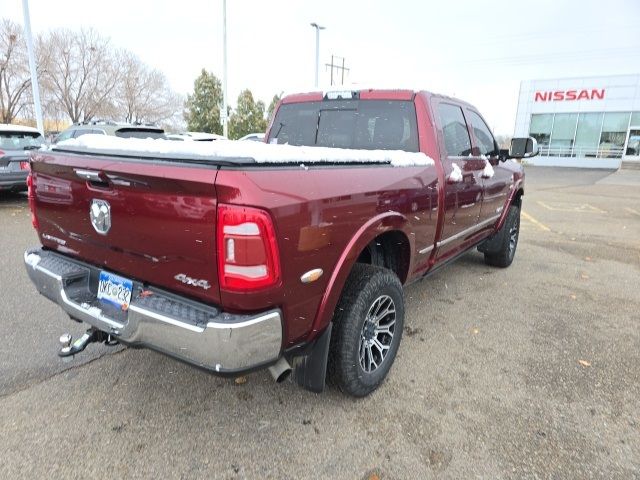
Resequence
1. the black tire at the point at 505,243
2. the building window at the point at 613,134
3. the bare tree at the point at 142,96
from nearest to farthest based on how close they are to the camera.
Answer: the black tire at the point at 505,243 → the building window at the point at 613,134 → the bare tree at the point at 142,96

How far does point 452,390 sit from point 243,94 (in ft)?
155

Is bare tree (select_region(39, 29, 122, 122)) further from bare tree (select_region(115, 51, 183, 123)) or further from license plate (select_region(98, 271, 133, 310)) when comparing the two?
license plate (select_region(98, 271, 133, 310))

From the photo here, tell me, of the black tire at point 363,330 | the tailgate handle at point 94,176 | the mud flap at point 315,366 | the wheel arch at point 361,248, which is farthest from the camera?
the black tire at point 363,330

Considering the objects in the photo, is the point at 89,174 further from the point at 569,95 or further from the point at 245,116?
the point at 245,116

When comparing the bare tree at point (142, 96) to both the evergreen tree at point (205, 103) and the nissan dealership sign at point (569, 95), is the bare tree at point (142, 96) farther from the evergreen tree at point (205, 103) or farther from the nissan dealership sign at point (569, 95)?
the nissan dealership sign at point (569, 95)

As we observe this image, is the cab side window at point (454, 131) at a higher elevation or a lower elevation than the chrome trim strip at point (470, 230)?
higher

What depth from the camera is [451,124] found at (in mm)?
3781

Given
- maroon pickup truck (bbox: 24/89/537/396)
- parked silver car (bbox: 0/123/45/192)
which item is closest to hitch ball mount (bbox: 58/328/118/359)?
maroon pickup truck (bbox: 24/89/537/396)

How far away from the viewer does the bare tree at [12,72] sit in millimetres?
31984

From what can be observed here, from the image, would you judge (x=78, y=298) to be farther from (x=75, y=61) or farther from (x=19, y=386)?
(x=75, y=61)

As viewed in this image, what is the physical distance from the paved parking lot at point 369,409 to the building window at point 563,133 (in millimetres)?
29859

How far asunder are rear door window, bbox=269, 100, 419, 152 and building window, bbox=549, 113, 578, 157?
30960 millimetres

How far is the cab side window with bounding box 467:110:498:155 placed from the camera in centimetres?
432

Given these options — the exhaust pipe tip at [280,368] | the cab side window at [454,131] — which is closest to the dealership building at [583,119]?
the cab side window at [454,131]
